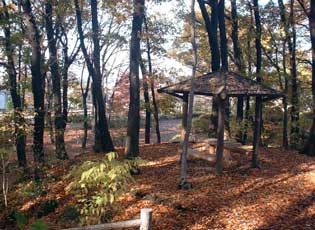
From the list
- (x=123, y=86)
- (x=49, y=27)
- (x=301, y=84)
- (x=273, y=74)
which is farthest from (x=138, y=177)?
(x=123, y=86)

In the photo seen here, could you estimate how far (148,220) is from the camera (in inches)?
156

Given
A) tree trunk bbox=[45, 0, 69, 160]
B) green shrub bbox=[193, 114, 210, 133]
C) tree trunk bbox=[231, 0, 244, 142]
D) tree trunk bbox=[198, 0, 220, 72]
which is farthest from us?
green shrub bbox=[193, 114, 210, 133]

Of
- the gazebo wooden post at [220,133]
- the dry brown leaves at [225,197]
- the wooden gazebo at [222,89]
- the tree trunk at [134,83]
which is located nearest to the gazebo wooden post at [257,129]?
the wooden gazebo at [222,89]

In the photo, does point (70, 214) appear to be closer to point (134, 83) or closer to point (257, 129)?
point (134, 83)

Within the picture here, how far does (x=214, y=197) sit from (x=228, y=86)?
315cm

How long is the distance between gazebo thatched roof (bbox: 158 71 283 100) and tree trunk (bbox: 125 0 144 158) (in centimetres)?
102

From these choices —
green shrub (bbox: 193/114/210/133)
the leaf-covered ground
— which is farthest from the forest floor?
green shrub (bbox: 193/114/210/133)

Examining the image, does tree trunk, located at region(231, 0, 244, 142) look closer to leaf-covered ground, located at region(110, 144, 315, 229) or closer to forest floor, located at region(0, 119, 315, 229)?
forest floor, located at region(0, 119, 315, 229)

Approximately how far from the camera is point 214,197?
25.8 ft

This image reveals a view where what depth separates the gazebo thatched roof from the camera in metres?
9.07

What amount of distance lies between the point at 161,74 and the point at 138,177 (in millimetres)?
10391

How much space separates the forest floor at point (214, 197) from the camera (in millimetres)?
6684

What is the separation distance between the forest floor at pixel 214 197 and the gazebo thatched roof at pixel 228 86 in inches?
94.8

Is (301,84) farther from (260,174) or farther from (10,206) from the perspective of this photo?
(10,206)
